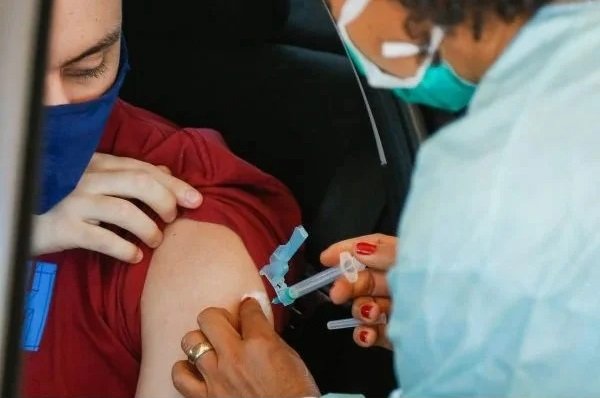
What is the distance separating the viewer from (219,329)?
1205 millimetres

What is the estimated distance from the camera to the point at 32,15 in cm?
86

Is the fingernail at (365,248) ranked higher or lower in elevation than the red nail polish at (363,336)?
higher

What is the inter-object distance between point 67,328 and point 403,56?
76 cm

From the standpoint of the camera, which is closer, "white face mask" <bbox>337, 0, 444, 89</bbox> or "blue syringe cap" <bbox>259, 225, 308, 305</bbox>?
"white face mask" <bbox>337, 0, 444, 89</bbox>

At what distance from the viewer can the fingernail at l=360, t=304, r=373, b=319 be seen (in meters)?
1.20

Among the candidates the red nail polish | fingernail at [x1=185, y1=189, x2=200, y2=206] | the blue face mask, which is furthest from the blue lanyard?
the red nail polish

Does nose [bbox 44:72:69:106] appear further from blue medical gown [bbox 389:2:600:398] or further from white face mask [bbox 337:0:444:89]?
blue medical gown [bbox 389:2:600:398]

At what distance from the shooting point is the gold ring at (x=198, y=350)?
1.20m

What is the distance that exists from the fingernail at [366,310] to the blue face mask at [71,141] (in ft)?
1.49

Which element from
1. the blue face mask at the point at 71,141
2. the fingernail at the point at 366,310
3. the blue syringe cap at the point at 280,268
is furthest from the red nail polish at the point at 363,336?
the blue face mask at the point at 71,141

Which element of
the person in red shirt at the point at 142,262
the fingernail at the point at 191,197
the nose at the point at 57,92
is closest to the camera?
the nose at the point at 57,92

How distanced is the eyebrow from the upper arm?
304mm

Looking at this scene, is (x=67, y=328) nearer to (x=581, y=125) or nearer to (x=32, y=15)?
(x=32, y=15)

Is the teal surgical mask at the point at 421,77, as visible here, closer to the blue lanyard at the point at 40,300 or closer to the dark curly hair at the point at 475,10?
the dark curly hair at the point at 475,10
